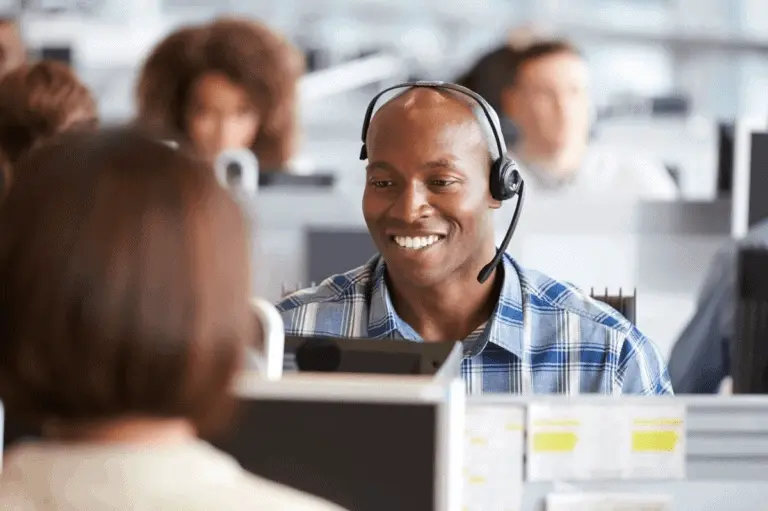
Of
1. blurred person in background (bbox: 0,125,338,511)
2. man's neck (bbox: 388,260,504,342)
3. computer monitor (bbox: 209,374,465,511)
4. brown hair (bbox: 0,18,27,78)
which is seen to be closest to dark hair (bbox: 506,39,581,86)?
brown hair (bbox: 0,18,27,78)

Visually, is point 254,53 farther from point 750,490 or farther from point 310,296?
point 750,490

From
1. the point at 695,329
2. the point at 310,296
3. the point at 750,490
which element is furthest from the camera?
the point at 695,329

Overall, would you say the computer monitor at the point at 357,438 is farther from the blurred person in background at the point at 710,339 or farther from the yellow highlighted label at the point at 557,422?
the blurred person in background at the point at 710,339

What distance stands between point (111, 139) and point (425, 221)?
756 millimetres

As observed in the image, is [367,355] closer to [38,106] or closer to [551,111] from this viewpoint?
[38,106]

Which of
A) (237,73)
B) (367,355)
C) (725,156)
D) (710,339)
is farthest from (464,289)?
(237,73)

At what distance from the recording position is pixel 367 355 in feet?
3.68

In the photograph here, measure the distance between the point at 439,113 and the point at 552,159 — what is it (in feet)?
6.98

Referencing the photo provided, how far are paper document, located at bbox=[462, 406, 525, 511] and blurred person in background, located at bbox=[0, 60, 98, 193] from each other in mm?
1430

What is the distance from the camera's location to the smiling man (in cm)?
142

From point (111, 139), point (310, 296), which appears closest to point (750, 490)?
point (310, 296)

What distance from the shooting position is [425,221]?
1.44 metres

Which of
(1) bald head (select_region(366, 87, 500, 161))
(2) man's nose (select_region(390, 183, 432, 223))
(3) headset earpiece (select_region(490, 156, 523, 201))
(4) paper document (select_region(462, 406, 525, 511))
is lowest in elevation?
(4) paper document (select_region(462, 406, 525, 511))

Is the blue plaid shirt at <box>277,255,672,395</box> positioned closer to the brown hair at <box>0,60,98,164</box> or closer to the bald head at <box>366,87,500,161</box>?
the bald head at <box>366,87,500,161</box>
